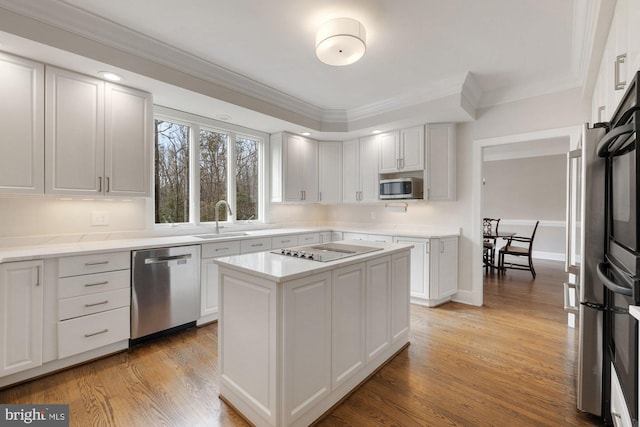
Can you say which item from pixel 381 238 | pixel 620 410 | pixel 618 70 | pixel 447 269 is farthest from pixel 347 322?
pixel 447 269

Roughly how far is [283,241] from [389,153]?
2.01 metres

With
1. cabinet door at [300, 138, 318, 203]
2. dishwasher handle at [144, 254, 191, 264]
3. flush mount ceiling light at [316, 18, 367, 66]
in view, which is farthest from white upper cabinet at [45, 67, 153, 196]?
cabinet door at [300, 138, 318, 203]

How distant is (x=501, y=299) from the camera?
4.11 m

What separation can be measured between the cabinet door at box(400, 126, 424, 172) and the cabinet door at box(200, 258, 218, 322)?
285cm

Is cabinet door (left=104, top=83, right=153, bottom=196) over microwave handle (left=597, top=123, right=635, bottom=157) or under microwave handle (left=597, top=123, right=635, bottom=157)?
over

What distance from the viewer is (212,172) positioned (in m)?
3.97

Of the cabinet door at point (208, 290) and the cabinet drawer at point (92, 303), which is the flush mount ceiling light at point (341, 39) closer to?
the cabinet door at point (208, 290)

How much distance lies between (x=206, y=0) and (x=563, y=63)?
10.9 feet

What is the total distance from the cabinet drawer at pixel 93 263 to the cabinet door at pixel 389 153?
3386mm

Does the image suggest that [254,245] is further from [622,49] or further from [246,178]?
[622,49]

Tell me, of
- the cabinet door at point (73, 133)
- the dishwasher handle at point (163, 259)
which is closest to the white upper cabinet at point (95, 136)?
the cabinet door at point (73, 133)

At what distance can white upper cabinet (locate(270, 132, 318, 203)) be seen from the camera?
446 centimetres

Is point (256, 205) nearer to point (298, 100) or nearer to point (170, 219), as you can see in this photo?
point (170, 219)

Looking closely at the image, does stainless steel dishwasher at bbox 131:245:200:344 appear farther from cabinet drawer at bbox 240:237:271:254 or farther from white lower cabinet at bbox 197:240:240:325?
cabinet drawer at bbox 240:237:271:254
